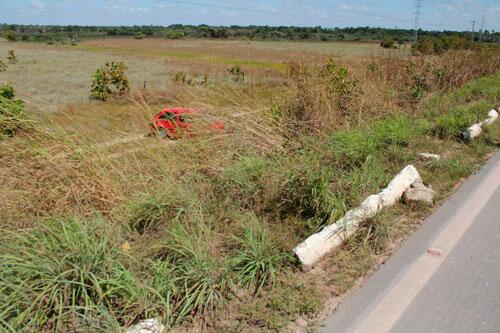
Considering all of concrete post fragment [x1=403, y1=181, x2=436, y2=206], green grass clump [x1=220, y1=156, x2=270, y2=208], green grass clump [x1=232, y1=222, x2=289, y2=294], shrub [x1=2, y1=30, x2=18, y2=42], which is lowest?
green grass clump [x1=232, y1=222, x2=289, y2=294]

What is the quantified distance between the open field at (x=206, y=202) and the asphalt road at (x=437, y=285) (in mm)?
188

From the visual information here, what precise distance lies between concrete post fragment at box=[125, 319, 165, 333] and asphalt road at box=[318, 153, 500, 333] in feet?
3.70

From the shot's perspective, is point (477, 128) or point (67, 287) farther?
point (477, 128)

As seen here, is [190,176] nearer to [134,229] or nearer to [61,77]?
[134,229]

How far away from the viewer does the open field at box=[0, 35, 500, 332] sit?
9.34ft

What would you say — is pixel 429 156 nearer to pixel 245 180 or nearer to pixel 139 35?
pixel 245 180

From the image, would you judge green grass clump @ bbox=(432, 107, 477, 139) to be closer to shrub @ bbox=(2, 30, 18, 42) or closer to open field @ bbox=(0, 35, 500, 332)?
open field @ bbox=(0, 35, 500, 332)

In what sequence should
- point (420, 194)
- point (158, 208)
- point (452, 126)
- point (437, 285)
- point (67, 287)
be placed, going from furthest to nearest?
point (452, 126)
point (420, 194)
point (158, 208)
point (437, 285)
point (67, 287)

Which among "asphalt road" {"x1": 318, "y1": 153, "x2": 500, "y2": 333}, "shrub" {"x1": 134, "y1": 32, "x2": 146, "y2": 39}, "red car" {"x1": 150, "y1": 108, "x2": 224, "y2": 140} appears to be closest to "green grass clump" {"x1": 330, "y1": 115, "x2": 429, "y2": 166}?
"asphalt road" {"x1": 318, "y1": 153, "x2": 500, "y2": 333}

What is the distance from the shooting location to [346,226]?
396 cm

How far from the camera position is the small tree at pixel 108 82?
2009 cm

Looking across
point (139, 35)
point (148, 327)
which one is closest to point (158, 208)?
point (148, 327)

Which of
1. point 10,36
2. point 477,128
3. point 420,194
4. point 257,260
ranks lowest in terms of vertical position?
point 257,260

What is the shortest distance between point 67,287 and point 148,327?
2.14ft
